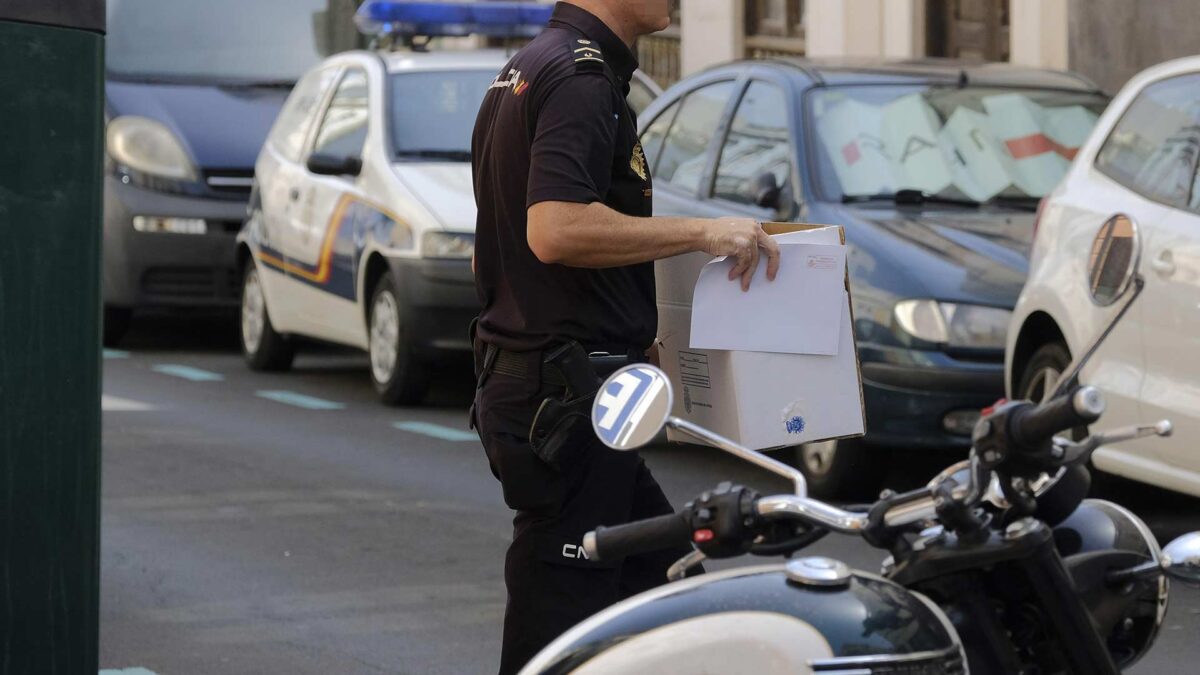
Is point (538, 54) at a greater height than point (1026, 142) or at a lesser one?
greater

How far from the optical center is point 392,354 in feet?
35.5

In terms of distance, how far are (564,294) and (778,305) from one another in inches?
13.9

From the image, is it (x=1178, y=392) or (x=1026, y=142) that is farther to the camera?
(x=1026, y=142)

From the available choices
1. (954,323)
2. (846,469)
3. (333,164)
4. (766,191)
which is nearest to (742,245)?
(954,323)

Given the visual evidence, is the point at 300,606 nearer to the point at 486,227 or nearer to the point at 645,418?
the point at 486,227

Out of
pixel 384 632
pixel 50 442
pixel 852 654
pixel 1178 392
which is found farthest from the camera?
pixel 1178 392

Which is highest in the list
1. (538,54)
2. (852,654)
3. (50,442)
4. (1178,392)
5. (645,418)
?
(538,54)

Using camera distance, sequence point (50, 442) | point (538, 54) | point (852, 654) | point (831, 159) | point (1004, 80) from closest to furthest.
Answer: point (852, 654) → point (538, 54) → point (50, 442) → point (831, 159) → point (1004, 80)

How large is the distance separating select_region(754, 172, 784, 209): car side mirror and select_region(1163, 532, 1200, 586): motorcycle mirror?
5.68m

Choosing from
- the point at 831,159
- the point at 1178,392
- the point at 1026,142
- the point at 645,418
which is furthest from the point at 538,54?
the point at 1026,142

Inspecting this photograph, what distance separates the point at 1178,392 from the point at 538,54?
3.55 metres

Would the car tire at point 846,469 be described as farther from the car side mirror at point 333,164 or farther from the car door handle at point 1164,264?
the car side mirror at point 333,164

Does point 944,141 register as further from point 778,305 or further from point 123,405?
point 778,305

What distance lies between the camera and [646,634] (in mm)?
2494
